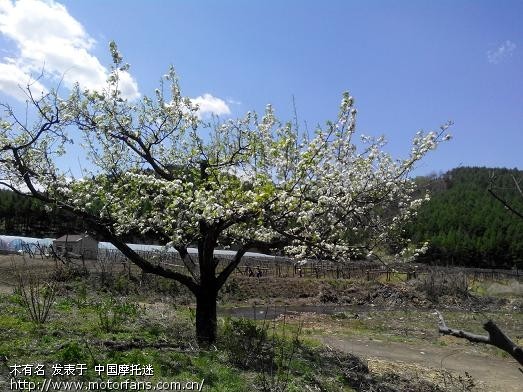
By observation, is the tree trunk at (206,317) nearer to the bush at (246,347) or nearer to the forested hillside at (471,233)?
the bush at (246,347)

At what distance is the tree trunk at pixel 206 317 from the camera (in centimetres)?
1009

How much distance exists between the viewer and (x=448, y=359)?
13.4 m

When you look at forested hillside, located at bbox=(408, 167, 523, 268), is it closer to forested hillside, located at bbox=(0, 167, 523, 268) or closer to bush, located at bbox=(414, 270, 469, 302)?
forested hillside, located at bbox=(0, 167, 523, 268)

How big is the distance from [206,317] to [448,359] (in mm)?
7073

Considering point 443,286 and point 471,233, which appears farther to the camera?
point 471,233

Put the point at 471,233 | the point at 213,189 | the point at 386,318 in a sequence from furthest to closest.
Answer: the point at 471,233, the point at 386,318, the point at 213,189

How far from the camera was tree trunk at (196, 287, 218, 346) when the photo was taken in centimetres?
1009

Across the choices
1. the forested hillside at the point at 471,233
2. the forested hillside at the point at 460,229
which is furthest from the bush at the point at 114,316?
the forested hillside at the point at 471,233

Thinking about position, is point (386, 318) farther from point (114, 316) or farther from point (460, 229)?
point (460, 229)

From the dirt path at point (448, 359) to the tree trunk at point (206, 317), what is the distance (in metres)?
4.28

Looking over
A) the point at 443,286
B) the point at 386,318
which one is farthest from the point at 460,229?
the point at 386,318

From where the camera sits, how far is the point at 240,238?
32.7 ft

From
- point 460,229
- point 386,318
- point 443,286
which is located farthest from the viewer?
point 460,229

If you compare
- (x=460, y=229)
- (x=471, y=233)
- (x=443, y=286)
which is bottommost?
(x=443, y=286)
